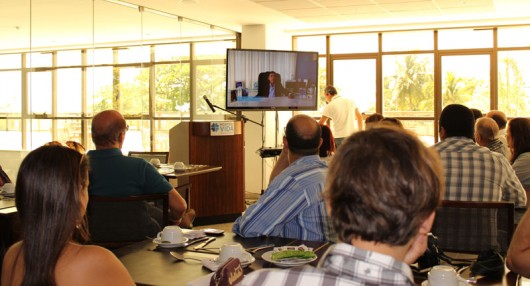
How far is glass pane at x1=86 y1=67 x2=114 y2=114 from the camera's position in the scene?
7.66 meters

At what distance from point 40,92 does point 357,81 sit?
6.20 m

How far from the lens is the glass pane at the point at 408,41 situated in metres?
10.8

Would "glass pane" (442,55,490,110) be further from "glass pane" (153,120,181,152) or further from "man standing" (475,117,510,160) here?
"man standing" (475,117,510,160)

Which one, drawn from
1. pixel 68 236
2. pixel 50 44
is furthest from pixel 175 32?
pixel 68 236

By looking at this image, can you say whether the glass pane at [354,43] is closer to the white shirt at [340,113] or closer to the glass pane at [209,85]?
the white shirt at [340,113]

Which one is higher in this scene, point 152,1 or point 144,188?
point 152,1

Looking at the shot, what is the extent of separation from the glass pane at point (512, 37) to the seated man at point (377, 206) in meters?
10.1

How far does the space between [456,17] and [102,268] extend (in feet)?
30.2

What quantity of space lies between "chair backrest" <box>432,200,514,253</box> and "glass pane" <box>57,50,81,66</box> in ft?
18.6

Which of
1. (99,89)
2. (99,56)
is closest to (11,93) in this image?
(99,89)

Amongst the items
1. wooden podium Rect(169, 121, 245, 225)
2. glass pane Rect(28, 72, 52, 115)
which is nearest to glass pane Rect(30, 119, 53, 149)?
glass pane Rect(28, 72, 52, 115)

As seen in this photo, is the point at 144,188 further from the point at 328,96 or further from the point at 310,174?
the point at 328,96

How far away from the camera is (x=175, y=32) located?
9.47 metres

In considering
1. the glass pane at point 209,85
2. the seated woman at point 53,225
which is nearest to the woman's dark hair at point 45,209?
the seated woman at point 53,225
